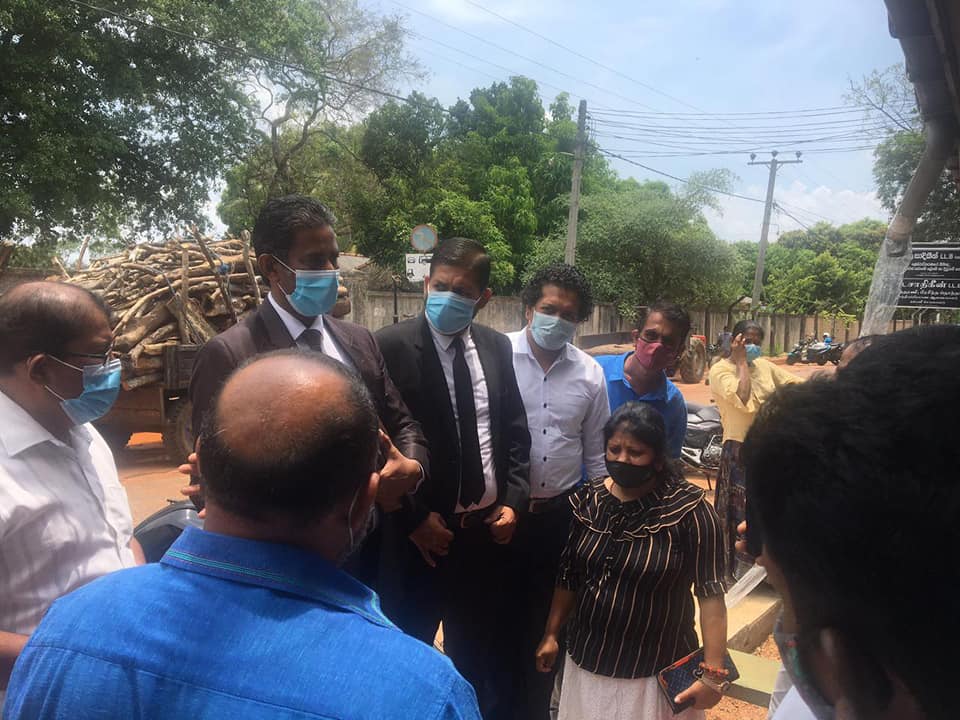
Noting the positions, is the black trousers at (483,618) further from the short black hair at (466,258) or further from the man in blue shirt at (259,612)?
the man in blue shirt at (259,612)

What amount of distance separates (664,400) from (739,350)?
2.08 meters

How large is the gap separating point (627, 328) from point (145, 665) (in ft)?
67.9

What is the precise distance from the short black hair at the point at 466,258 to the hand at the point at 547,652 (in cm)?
136

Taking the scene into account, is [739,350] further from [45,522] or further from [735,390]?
[45,522]

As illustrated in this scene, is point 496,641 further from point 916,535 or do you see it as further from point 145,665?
point 916,535

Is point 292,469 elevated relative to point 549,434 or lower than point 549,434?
elevated

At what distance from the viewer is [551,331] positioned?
9.35ft

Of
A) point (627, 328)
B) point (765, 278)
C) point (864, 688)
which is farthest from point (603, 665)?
point (765, 278)

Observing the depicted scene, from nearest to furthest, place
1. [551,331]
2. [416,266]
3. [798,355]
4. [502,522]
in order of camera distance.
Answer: [502,522] → [551,331] → [416,266] → [798,355]

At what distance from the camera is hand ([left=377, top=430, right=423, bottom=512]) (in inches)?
76.7

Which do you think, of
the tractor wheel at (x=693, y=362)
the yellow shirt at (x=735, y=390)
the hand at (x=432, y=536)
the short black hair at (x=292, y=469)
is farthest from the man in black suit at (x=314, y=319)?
the tractor wheel at (x=693, y=362)

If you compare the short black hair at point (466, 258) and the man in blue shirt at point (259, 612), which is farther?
the short black hair at point (466, 258)

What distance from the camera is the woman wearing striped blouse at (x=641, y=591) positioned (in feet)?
7.00

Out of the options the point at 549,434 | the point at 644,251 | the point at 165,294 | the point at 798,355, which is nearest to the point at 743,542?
the point at 549,434
